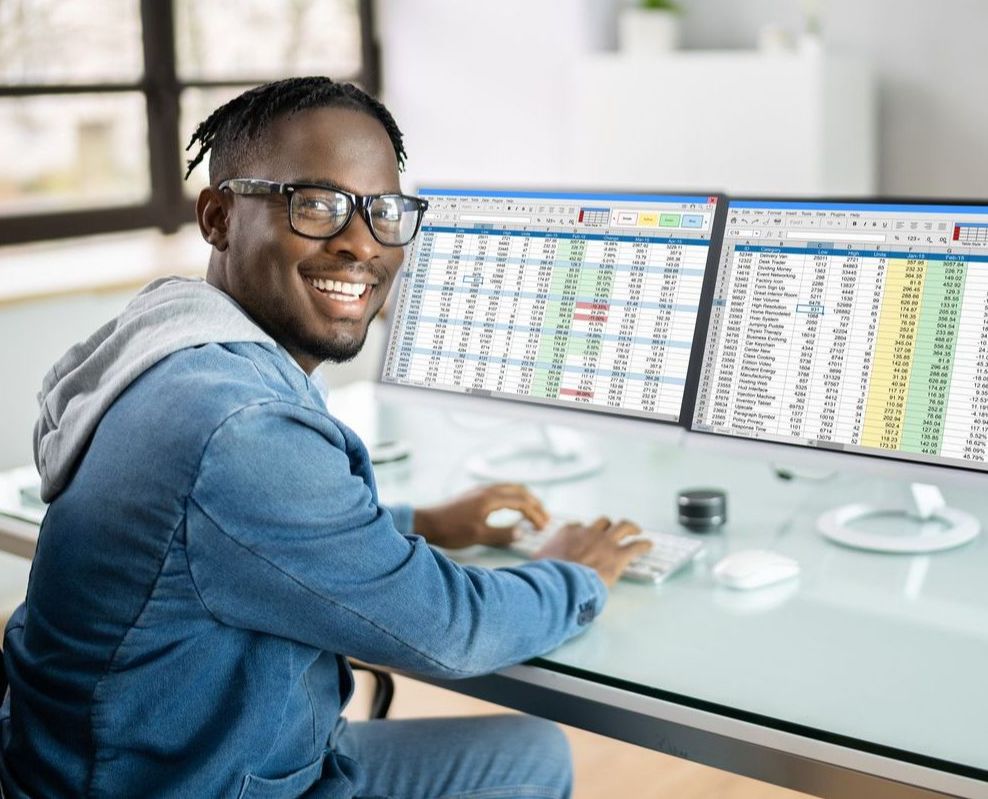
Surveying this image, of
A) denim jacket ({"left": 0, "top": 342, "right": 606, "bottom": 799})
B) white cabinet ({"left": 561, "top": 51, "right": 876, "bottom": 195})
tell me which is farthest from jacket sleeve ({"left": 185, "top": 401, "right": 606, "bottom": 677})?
white cabinet ({"left": 561, "top": 51, "right": 876, "bottom": 195})

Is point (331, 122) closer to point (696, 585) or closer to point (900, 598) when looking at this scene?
point (696, 585)

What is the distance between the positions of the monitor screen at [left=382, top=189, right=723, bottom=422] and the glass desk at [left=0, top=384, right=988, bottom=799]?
0.11 metres

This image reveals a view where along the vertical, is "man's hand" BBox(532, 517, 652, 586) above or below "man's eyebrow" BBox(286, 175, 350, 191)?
below

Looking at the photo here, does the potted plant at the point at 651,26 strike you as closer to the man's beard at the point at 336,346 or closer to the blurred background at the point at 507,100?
→ the blurred background at the point at 507,100

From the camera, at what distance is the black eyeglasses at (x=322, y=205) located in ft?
4.33

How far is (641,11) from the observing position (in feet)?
13.5

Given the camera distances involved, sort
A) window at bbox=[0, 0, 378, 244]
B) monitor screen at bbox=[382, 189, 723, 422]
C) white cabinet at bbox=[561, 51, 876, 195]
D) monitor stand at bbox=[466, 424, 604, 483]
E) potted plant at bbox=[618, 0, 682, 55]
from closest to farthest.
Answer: monitor screen at bbox=[382, 189, 723, 422] < monitor stand at bbox=[466, 424, 604, 483] < window at bbox=[0, 0, 378, 244] < white cabinet at bbox=[561, 51, 876, 195] < potted plant at bbox=[618, 0, 682, 55]

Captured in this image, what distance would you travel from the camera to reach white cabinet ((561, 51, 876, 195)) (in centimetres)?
377

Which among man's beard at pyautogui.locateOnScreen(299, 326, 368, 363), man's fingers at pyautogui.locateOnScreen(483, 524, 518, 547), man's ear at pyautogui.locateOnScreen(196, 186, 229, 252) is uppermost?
man's ear at pyautogui.locateOnScreen(196, 186, 229, 252)

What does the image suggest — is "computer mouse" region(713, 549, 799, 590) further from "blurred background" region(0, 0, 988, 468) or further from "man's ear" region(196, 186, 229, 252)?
"blurred background" region(0, 0, 988, 468)

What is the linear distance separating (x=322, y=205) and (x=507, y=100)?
3.20 metres

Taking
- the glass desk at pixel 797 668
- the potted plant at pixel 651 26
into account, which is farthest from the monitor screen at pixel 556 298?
the potted plant at pixel 651 26

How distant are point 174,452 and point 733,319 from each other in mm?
849

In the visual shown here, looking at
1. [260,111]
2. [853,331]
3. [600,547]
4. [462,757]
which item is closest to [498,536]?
[600,547]
